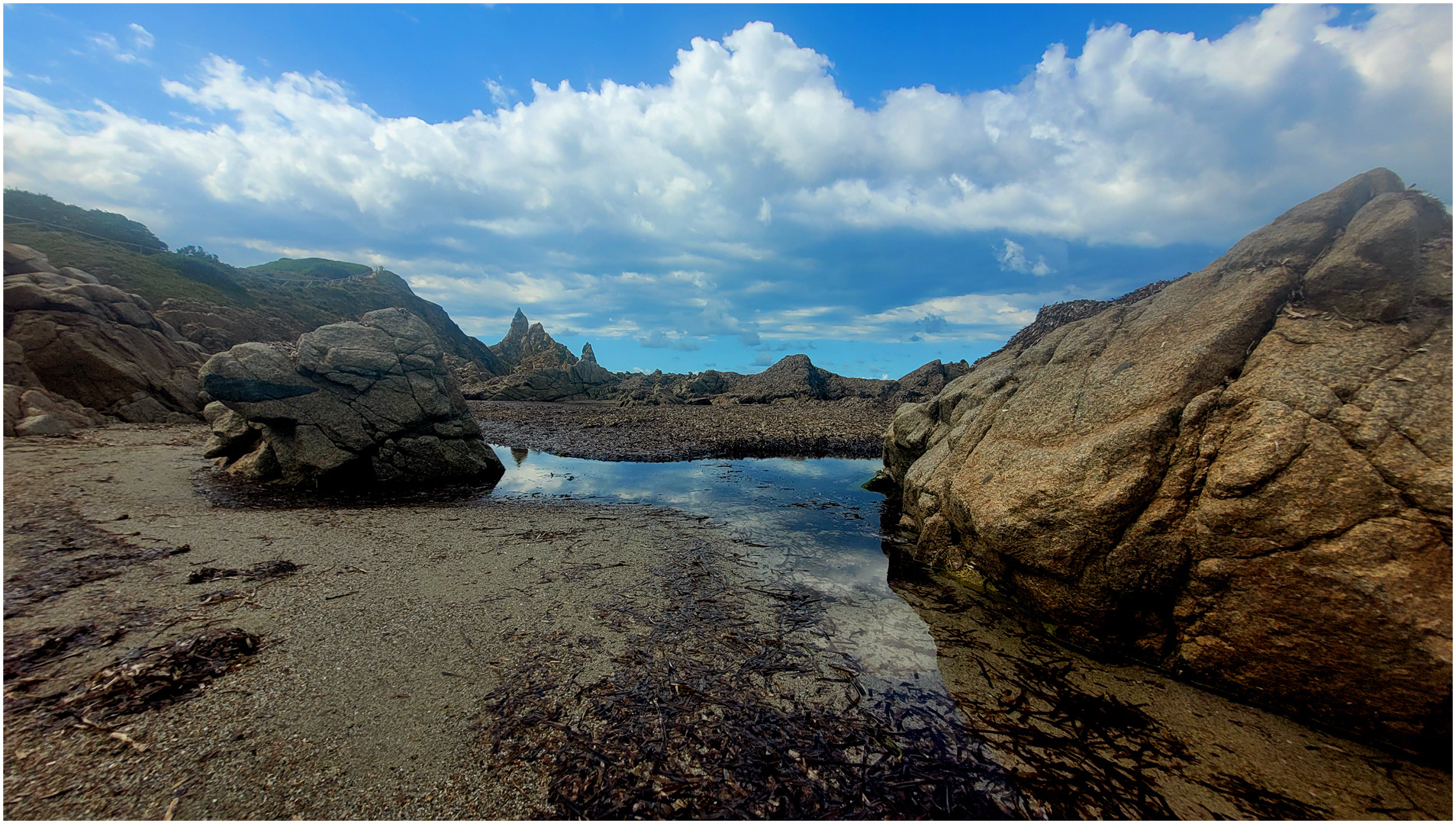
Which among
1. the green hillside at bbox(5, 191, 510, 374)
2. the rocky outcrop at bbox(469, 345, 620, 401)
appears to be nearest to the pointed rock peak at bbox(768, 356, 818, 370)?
the rocky outcrop at bbox(469, 345, 620, 401)

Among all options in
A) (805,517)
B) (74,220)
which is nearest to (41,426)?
(805,517)

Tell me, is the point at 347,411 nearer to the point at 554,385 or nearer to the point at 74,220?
the point at 554,385

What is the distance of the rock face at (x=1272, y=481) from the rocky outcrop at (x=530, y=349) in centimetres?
7418

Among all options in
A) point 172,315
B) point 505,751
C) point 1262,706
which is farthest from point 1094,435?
point 172,315

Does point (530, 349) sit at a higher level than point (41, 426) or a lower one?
higher

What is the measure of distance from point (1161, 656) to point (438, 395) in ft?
71.7

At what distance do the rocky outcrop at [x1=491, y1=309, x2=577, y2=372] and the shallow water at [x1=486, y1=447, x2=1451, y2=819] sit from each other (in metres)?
72.3

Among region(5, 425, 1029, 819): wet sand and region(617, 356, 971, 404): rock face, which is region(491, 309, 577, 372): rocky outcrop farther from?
region(5, 425, 1029, 819): wet sand

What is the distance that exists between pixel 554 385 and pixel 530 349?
45.7 meters

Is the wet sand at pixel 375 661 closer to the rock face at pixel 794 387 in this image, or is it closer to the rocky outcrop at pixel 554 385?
the rock face at pixel 794 387

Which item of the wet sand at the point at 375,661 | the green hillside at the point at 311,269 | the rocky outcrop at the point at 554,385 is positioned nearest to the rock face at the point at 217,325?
the rocky outcrop at the point at 554,385

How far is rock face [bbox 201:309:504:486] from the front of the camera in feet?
53.2

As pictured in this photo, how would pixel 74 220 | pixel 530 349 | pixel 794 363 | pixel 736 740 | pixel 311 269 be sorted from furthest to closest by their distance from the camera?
pixel 311 269
pixel 530 349
pixel 74 220
pixel 794 363
pixel 736 740

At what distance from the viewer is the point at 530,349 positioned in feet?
369
